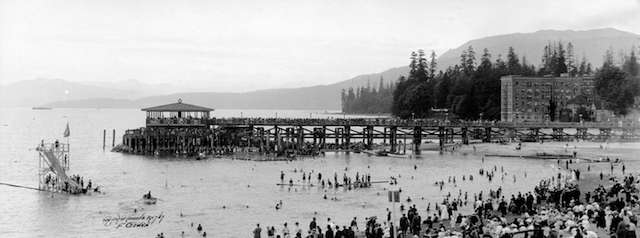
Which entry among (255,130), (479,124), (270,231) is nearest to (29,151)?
(255,130)

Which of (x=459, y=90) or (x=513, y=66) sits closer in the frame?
(x=459, y=90)

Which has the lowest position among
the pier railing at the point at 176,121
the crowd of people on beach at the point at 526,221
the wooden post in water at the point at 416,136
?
the crowd of people on beach at the point at 526,221

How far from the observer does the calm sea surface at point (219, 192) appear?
A: 43.7 meters

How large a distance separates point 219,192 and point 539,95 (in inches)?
4067

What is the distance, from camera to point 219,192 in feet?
189

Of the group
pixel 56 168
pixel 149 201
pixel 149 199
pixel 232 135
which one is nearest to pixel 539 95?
pixel 232 135

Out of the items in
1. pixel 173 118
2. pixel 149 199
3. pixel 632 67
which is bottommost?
pixel 149 199

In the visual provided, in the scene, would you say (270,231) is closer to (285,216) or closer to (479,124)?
(285,216)

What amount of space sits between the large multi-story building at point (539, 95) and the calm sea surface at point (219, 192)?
57.8 metres

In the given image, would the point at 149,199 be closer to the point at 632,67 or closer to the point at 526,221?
the point at 526,221

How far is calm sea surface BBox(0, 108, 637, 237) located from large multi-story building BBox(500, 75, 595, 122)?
190 feet

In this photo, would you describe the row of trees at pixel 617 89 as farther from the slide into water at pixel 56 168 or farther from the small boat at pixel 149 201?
the slide into water at pixel 56 168

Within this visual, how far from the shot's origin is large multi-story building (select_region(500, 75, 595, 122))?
143 m

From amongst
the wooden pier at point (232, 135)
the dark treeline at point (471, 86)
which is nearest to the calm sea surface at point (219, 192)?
the wooden pier at point (232, 135)
